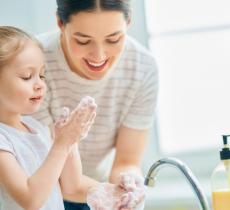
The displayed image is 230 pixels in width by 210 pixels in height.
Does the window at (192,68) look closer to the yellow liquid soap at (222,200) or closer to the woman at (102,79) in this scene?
the woman at (102,79)

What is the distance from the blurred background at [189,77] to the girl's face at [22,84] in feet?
A: 2.35

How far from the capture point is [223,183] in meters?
1.27

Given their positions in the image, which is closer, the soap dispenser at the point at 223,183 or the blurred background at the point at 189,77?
the soap dispenser at the point at 223,183

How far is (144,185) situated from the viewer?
3.95 feet

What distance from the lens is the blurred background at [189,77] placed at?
6.04ft

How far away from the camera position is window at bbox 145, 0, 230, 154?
1.84 m

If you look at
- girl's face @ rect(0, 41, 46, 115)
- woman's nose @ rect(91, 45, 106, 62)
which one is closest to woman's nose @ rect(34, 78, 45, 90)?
girl's face @ rect(0, 41, 46, 115)

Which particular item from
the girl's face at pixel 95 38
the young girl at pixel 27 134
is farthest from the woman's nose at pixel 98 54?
the young girl at pixel 27 134

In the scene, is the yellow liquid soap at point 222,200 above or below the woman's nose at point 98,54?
below

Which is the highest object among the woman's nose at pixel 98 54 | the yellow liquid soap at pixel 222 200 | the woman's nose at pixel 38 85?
the woman's nose at pixel 98 54

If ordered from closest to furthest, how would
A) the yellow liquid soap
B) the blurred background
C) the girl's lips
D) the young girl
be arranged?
the young girl
the yellow liquid soap
the girl's lips
the blurred background

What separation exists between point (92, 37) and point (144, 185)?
344mm

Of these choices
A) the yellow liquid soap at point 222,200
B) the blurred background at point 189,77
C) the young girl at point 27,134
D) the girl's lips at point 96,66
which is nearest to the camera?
the young girl at point 27,134

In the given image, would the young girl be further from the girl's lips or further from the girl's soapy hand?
the girl's lips
